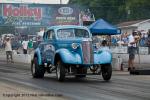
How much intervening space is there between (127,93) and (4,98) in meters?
3.28

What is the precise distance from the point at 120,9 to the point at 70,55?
6432 centimetres

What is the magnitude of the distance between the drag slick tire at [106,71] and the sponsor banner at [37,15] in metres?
35.2

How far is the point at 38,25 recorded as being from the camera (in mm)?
55750


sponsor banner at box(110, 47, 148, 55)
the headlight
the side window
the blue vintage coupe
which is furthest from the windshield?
sponsor banner at box(110, 47, 148, 55)

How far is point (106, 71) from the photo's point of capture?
19.2 metres

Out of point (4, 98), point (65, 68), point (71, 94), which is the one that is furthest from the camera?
point (65, 68)

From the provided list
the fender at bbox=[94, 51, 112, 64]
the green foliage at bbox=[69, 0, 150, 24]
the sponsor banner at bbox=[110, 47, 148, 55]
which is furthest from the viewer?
the green foliage at bbox=[69, 0, 150, 24]

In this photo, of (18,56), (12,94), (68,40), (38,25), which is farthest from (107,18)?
(12,94)

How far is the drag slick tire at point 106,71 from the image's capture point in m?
19.0

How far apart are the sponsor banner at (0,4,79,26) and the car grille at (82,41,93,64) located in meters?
35.6

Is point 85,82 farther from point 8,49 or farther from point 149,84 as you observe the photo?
point 8,49

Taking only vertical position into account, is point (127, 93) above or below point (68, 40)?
below

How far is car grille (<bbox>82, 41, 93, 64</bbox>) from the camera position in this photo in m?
18.4

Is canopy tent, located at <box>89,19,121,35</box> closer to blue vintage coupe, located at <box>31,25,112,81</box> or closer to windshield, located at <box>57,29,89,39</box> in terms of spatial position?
blue vintage coupe, located at <box>31,25,112,81</box>
